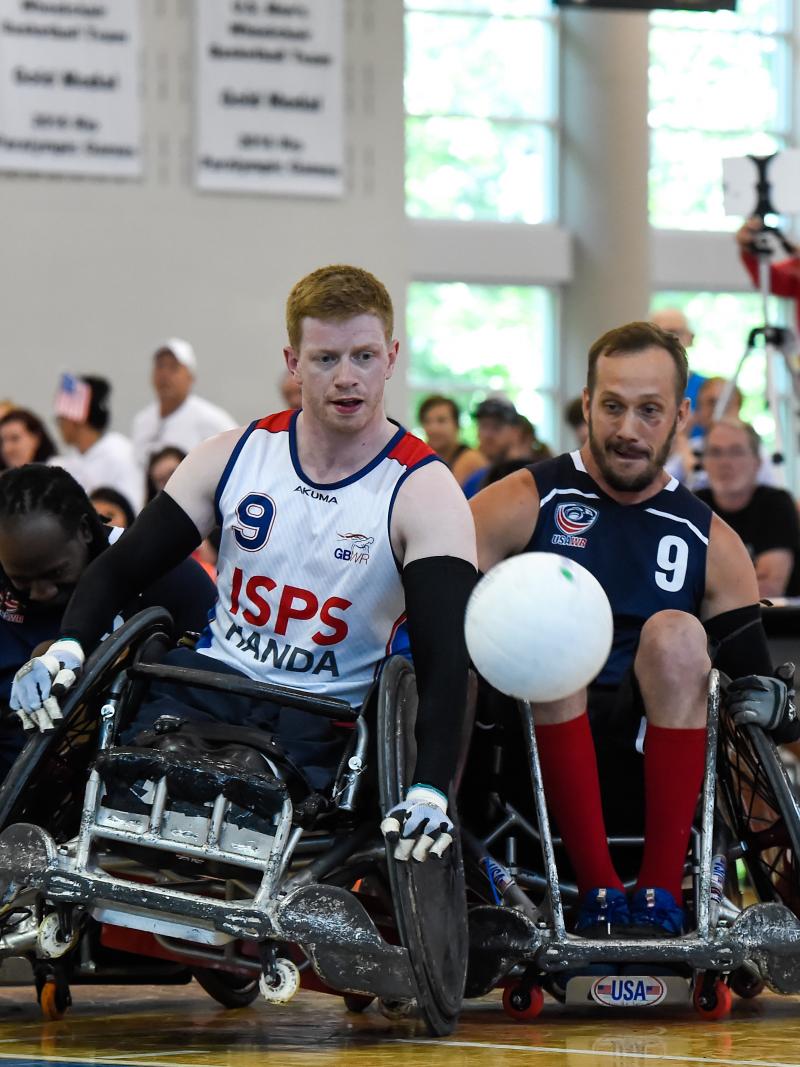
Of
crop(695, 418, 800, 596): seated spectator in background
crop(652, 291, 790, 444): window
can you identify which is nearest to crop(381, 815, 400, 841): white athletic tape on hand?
crop(695, 418, 800, 596): seated spectator in background

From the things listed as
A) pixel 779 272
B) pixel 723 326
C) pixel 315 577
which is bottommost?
pixel 315 577

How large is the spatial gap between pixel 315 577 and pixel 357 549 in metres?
0.10

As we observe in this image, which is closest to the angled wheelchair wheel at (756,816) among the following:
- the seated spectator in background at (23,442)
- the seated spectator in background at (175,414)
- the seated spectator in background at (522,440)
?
the seated spectator in background at (522,440)

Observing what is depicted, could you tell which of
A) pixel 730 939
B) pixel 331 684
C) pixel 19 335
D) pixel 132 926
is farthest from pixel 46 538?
pixel 19 335

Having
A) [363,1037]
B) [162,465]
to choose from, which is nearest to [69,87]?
→ [162,465]

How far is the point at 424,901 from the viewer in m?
3.20

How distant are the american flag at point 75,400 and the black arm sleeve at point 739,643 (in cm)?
564

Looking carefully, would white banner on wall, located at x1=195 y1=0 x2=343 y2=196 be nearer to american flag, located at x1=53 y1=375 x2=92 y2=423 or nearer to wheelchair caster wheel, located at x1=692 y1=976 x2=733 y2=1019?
american flag, located at x1=53 y1=375 x2=92 y2=423

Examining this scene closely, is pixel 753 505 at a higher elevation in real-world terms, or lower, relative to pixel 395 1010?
higher

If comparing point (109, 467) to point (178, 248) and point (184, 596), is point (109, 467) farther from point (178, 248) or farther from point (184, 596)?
point (184, 596)

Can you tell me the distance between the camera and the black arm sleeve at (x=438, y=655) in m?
3.28

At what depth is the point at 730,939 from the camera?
3.45 meters

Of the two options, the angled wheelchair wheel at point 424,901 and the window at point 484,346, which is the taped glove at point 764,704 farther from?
the window at point 484,346

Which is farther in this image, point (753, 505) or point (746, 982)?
point (753, 505)
